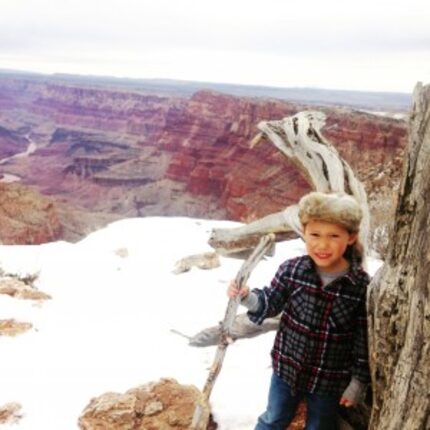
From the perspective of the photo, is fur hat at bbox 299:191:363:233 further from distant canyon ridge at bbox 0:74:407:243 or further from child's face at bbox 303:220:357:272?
distant canyon ridge at bbox 0:74:407:243

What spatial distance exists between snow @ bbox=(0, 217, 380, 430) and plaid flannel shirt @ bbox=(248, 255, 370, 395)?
1141mm

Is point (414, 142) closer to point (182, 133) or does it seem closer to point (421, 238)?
point (421, 238)

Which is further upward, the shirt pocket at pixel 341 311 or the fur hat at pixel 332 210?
the fur hat at pixel 332 210

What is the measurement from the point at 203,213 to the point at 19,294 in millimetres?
45540

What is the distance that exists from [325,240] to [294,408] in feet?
3.01

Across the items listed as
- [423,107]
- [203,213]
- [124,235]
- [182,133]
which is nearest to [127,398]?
[423,107]

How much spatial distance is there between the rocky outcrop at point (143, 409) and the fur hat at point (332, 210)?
1.51 m

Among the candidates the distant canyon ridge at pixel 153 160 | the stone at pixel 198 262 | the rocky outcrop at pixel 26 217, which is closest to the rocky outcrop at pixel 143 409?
the stone at pixel 198 262

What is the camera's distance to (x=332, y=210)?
2.41 metres

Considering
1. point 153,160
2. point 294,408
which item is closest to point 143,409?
point 294,408

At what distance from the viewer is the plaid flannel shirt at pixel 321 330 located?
249cm

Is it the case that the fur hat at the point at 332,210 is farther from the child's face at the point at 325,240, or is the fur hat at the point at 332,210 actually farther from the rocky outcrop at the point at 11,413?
the rocky outcrop at the point at 11,413

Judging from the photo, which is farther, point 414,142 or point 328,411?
point 328,411

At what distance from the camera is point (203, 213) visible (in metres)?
51.6
